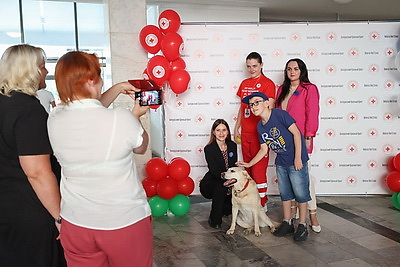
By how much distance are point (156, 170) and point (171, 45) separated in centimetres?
129

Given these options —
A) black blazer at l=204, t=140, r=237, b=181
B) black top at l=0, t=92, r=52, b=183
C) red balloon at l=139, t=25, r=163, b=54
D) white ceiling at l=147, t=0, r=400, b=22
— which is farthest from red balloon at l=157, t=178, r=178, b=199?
white ceiling at l=147, t=0, r=400, b=22

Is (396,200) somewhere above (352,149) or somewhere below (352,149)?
below

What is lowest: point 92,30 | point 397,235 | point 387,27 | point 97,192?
point 397,235

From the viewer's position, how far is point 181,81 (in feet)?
13.2

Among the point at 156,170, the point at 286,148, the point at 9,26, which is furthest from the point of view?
the point at 9,26

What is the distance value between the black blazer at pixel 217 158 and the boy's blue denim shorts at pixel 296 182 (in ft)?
1.97

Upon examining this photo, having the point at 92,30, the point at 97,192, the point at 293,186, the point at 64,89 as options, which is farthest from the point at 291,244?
the point at 92,30

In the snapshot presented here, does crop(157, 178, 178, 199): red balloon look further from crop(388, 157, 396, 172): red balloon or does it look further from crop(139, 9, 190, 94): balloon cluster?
crop(388, 157, 396, 172): red balloon

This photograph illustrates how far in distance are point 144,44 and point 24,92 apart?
2690 mm

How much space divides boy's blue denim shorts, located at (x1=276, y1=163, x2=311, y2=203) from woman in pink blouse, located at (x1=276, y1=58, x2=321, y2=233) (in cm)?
24

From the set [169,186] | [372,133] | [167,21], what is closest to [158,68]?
[167,21]

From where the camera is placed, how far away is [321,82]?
14.6ft

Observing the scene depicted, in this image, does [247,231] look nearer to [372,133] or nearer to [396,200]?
[396,200]

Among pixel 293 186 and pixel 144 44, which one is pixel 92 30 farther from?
pixel 293 186
